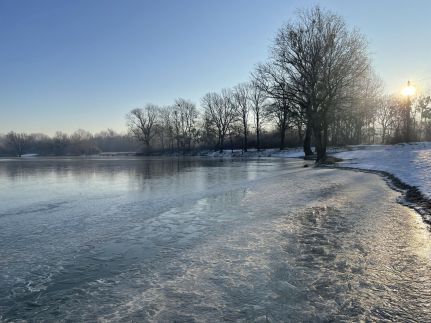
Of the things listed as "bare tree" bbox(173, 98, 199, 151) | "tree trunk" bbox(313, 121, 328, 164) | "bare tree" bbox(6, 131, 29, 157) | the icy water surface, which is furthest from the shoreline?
"bare tree" bbox(6, 131, 29, 157)

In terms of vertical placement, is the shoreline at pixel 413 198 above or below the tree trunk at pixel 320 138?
below

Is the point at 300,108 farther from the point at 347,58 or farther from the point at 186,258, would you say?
the point at 186,258

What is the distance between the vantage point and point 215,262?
6.28 m

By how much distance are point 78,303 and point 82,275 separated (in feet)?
3.52

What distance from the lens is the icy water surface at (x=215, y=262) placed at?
4.51m

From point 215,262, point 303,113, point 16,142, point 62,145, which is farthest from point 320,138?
point 16,142

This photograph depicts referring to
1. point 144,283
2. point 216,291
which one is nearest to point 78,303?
point 144,283

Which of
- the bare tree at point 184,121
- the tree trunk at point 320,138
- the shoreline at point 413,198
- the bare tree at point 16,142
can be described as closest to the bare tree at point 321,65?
the tree trunk at point 320,138

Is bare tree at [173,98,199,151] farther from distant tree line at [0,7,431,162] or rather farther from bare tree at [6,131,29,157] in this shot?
bare tree at [6,131,29,157]

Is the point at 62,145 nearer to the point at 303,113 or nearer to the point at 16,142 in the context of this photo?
the point at 16,142

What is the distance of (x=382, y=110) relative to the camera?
7388cm

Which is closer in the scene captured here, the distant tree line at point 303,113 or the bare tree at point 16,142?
the distant tree line at point 303,113

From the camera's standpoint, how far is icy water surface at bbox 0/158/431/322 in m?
4.51

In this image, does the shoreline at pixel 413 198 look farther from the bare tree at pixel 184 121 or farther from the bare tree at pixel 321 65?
the bare tree at pixel 184 121
